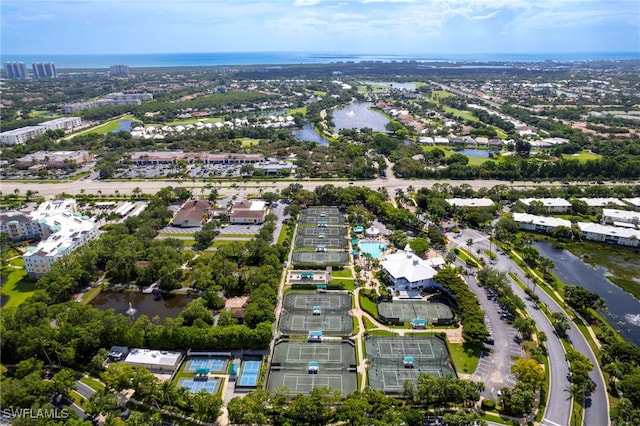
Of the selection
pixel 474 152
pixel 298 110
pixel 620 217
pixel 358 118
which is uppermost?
pixel 298 110

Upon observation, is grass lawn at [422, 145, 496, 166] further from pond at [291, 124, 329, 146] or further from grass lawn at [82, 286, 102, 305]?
grass lawn at [82, 286, 102, 305]

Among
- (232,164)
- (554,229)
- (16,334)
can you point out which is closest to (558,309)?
(554,229)

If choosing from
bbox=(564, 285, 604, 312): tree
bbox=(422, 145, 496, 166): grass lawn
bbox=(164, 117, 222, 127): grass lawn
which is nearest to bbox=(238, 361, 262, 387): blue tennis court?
bbox=(564, 285, 604, 312): tree

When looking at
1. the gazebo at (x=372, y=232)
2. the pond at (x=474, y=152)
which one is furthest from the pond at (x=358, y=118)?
the gazebo at (x=372, y=232)

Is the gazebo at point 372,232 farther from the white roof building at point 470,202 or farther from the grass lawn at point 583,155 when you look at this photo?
the grass lawn at point 583,155

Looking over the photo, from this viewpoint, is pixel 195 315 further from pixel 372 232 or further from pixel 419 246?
pixel 419 246

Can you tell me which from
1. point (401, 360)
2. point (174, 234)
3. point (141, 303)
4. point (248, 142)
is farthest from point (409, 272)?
point (248, 142)

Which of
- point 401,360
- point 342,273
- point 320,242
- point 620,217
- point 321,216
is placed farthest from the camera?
point 321,216
